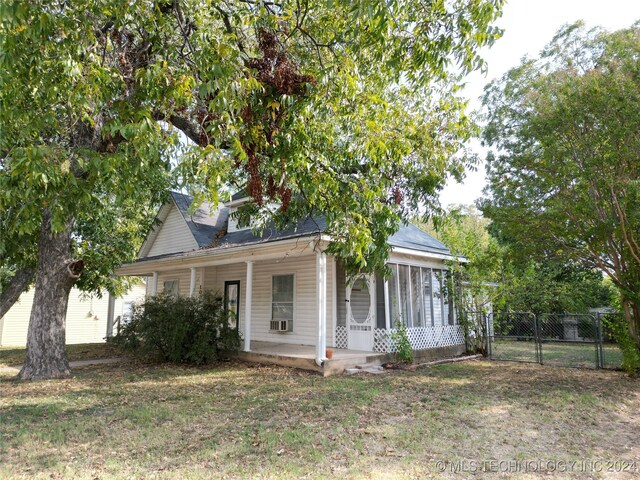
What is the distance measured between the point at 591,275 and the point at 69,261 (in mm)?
23653

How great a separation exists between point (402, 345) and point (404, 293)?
169 cm

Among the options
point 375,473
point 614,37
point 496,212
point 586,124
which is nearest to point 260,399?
point 375,473

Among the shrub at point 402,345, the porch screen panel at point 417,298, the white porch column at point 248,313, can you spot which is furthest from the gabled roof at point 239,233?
the shrub at point 402,345

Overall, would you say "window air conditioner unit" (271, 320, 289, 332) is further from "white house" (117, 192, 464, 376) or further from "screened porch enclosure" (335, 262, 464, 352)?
"screened porch enclosure" (335, 262, 464, 352)

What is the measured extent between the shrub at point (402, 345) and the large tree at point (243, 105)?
3.95 meters

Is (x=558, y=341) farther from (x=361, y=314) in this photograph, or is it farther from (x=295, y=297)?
(x=295, y=297)

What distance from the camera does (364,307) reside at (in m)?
12.5

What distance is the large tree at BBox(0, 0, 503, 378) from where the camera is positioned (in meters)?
4.93

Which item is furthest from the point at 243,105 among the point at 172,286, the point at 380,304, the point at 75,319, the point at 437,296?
the point at 75,319

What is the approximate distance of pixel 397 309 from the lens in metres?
11.8

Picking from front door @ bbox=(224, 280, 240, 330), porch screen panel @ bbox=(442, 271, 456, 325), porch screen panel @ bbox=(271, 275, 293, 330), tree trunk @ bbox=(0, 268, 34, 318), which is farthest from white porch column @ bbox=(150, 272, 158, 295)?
porch screen panel @ bbox=(442, 271, 456, 325)

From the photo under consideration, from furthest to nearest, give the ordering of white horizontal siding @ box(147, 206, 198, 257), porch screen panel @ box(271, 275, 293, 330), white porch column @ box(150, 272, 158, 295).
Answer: white porch column @ box(150, 272, 158, 295), white horizontal siding @ box(147, 206, 198, 257), porch screen panel @ box(271, 275, 293, 330)

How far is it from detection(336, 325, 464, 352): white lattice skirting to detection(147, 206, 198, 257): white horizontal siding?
19.8 ft

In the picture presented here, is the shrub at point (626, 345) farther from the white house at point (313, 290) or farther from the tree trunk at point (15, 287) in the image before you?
the tree trunk at point (15, 287)
